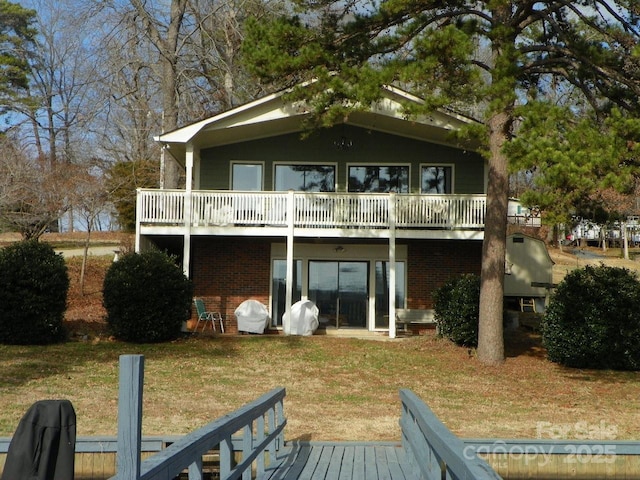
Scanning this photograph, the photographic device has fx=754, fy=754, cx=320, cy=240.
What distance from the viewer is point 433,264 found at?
839 inches

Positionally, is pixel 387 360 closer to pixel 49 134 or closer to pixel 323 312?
pixel 323 312

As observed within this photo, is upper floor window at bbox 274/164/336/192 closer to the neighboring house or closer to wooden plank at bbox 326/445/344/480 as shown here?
the neighboring house

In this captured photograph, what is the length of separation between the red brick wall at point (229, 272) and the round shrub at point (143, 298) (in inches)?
142

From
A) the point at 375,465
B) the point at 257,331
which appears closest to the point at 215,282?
the point at 257,331

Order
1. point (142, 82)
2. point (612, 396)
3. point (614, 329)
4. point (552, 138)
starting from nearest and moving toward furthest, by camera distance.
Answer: point (552, 138)
point (612, 396)
point (614, 329)
point (142, 82)

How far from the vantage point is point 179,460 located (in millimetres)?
4020

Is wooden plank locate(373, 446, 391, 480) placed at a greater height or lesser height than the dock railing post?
lesser

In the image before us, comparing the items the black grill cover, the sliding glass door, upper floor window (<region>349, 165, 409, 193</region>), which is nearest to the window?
Answer: upper floor window (<region>349, 165, 409, 193</region>)

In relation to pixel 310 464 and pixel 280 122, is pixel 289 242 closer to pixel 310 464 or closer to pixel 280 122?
pixel 280 122

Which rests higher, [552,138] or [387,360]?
[552,138]

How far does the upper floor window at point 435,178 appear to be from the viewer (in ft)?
70.3

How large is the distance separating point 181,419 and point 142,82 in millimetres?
23419

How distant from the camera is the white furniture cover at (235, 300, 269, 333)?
20.0m

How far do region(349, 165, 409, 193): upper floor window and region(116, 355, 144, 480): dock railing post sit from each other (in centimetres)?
1847
